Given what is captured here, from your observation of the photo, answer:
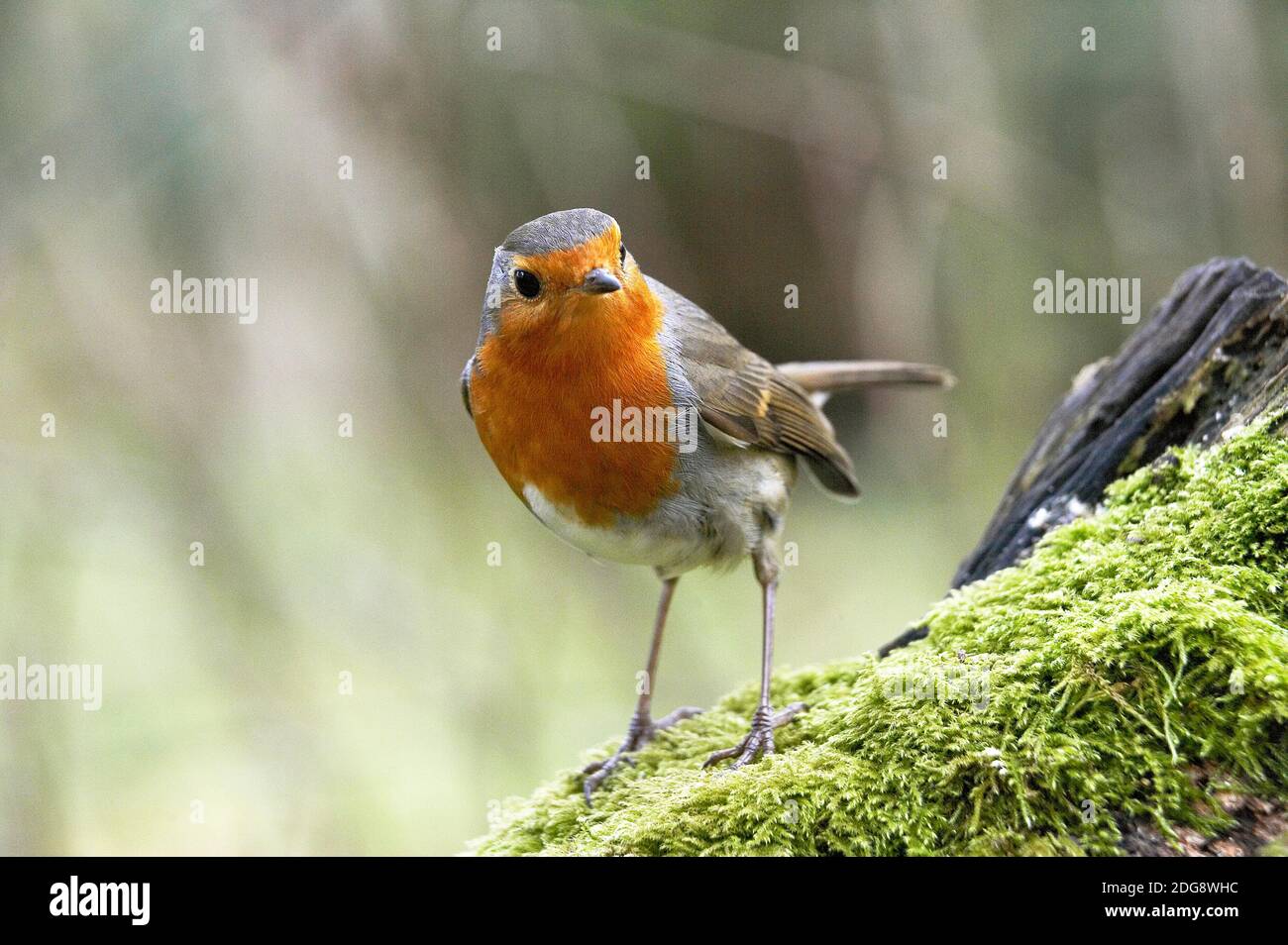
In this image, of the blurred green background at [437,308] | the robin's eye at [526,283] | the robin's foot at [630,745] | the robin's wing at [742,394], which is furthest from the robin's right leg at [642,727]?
the robin's eye at [526,283]

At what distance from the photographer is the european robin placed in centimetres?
321

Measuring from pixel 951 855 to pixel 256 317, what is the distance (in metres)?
4.97

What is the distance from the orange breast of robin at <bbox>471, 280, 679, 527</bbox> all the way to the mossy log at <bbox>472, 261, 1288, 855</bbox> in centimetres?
82

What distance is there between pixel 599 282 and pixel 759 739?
1.33 meters

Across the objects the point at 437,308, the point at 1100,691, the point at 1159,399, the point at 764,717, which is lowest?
the point at 764,717

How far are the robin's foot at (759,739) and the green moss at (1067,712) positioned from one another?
0.43 feet

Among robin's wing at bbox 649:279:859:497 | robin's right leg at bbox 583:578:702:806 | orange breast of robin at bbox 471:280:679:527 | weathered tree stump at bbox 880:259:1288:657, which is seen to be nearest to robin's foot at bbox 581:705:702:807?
robin's right leg at bbox 583:578:702:806

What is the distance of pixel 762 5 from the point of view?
7.34 meters

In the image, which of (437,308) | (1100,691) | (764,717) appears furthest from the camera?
(437,308)

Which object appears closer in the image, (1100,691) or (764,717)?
(1100,691)

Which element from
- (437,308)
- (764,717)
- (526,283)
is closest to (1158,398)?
(764,717)

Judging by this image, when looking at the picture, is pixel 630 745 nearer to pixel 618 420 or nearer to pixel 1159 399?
pixel 618 420

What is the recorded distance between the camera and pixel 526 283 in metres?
3.24
